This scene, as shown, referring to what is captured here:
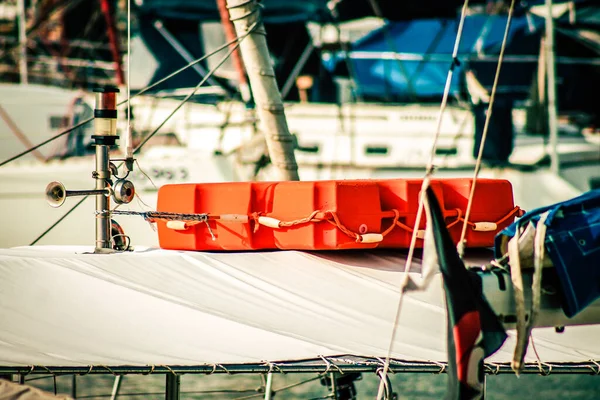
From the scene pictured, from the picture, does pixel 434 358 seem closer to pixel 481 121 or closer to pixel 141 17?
pixel 481 121

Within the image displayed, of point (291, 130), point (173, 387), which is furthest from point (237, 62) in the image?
point (173, 387)

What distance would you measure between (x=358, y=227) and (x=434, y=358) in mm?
720

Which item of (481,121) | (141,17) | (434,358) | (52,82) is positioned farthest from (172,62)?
(434,358)

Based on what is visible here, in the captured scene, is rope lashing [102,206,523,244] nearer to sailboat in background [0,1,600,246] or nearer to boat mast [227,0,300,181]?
boat mast [227,0,300,181]

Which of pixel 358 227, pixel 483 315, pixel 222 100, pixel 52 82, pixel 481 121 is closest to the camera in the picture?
pixel 483 315

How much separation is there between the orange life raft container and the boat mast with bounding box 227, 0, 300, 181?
905mm

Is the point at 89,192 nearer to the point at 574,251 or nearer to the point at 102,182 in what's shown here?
the point at 102,182

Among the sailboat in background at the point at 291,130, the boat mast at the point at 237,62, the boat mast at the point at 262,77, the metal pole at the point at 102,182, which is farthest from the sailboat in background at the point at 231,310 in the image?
the boat mast at the point at 237,62

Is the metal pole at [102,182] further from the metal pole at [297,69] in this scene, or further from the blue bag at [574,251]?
the metal pole at [297,69]

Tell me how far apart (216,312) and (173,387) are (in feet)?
1.30

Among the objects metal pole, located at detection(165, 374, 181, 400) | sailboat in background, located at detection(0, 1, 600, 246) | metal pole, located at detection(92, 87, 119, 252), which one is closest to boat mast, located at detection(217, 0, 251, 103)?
sailboat in background, located at detection(0, 1, 600, 246)

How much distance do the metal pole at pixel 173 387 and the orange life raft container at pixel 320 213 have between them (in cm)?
65

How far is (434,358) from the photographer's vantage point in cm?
347

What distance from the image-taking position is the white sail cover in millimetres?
3473
